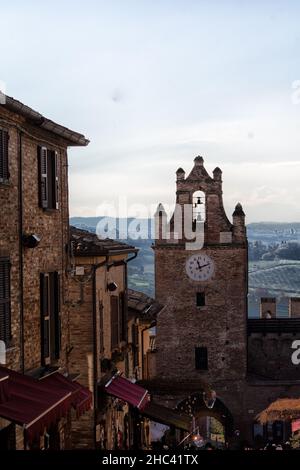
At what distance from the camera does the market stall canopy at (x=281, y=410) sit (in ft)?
147

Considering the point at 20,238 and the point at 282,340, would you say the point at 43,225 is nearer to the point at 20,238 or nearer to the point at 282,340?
the point at 20,238

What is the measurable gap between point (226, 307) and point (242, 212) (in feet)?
18.1

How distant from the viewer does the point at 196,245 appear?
48.8 meters

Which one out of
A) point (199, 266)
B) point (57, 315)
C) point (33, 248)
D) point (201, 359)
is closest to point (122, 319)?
point (57, 315)

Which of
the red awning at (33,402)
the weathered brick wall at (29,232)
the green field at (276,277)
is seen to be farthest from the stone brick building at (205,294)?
the green field at (276,277)

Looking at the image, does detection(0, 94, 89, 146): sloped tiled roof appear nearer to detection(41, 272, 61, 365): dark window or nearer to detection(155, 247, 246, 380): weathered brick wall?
detection(41, 272, 61, 365): dark window

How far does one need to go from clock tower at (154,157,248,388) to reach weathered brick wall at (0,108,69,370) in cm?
3087

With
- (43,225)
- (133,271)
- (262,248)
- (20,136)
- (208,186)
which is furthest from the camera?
(262,248)

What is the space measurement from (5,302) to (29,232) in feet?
5.95

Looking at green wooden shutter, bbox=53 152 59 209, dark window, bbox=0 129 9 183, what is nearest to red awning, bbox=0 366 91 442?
dark window, bbox=0 129 9 183

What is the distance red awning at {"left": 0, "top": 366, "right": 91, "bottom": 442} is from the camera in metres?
11.4

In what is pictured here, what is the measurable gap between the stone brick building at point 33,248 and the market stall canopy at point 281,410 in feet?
94.3

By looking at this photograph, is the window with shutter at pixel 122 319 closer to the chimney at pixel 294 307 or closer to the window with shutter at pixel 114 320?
the window with shutter at pixel 114 320

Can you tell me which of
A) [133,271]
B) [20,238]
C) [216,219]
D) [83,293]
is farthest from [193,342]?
[133,271]
